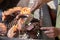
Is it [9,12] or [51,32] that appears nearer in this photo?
[51,32]

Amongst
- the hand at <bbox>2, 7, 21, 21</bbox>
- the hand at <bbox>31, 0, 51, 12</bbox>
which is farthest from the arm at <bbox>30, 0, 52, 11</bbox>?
the hand at <bbox>2, 7, 21, 21</bbox>

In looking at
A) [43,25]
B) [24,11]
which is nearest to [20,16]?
[24,11]

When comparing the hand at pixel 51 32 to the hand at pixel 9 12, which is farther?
the hand at pixel 9 12

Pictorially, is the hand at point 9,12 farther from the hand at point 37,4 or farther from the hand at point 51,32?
the hand at point 51,32

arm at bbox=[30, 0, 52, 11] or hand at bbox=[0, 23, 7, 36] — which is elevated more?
arm at bbox=[30, 0, 52, 11]

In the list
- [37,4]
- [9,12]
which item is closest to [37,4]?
[37,4]

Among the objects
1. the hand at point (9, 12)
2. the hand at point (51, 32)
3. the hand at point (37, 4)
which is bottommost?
the hand at point (51, 32)

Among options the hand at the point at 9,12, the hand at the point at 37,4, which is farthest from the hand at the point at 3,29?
the hand at the point at 37,4

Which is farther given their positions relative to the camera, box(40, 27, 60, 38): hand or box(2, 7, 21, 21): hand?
box(2, 7, 21, 21): hand

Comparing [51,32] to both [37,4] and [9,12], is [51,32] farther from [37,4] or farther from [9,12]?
[9,12]

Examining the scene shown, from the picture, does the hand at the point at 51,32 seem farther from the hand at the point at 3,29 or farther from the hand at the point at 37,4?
the hand at the point at 3,29

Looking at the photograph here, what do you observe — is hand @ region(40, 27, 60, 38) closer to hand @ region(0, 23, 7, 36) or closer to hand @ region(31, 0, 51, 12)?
hand @ region(31, 0, 51, 12)

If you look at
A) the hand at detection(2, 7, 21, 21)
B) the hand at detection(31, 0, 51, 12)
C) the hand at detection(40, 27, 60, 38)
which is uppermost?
the hand at detection(31, 0, 51, 12)

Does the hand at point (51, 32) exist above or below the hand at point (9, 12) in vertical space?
below
